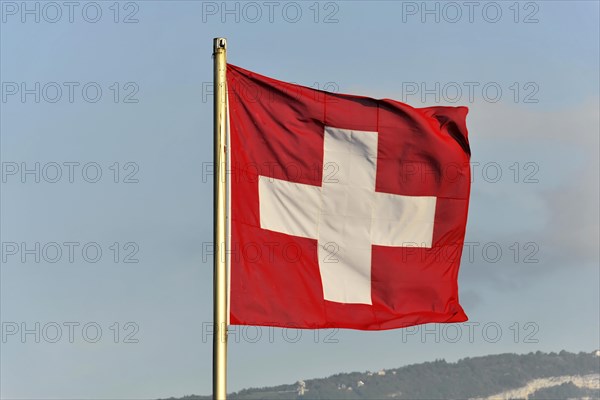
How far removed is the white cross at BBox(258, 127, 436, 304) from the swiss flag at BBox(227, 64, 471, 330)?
15mm

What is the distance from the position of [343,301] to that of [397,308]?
Result: 97 centimetres

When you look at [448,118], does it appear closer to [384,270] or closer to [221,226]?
[384,270]

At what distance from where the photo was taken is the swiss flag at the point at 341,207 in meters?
21.0

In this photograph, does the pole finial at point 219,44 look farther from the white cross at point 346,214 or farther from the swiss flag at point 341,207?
the white cross at point 346,214

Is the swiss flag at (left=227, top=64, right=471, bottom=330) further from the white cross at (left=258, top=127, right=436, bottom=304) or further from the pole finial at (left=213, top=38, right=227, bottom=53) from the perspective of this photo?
the pole finial at (left=213, top=38, right=227, bottom=53)

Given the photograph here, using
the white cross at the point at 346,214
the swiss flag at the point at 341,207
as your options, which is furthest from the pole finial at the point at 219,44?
the white cross at the point at 346,214

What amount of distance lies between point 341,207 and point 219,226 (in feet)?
8.04

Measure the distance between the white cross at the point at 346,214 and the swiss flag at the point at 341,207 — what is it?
0.02m

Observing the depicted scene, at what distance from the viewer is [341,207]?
2184 cm

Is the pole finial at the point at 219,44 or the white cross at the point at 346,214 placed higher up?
the pole finial at the point at 219,44

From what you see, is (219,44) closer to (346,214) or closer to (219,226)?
(219,226)

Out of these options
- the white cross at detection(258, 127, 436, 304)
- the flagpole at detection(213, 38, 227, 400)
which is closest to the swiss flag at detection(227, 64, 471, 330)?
the white cross at detection(258, 127, 436, 304)

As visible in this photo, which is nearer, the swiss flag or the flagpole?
the flagpole

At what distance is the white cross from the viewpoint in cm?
2145
